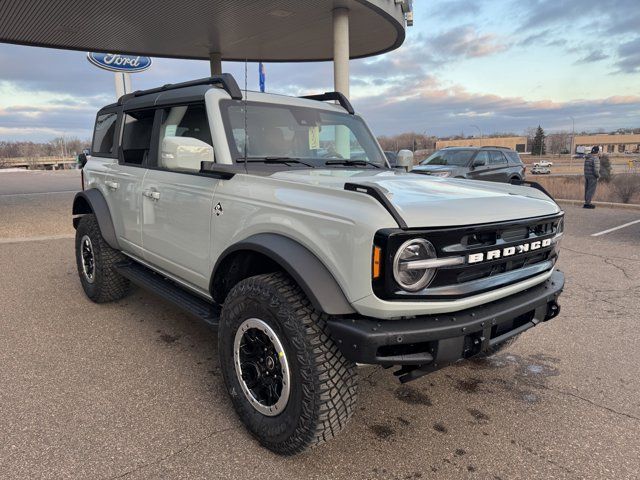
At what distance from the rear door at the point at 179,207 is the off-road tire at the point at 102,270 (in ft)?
2.89

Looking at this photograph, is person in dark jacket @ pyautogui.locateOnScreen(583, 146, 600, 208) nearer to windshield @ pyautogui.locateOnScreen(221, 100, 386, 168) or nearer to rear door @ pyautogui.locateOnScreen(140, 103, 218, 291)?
windshield @ pyautogui.locateOnScreen(221, 100, 386, 168)

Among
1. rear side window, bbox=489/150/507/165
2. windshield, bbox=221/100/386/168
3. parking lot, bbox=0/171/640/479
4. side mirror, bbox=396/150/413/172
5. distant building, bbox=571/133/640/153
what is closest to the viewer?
parking lot, bbox=0/171/640/479

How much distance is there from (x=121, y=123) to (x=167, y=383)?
2.60m

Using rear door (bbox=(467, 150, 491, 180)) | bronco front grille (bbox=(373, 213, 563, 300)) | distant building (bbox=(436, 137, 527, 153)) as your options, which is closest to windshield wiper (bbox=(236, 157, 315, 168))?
bronco front grille (bbox=(373, 213, 563, 300))

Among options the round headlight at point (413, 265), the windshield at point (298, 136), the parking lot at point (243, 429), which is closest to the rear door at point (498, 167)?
the parking lot at point (243, 429)

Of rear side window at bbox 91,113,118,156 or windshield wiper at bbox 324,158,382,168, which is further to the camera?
rear side window at bbox 91,113,118,156

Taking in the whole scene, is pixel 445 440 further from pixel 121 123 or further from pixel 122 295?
pixel 121 123

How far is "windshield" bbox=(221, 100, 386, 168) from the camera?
317 cm

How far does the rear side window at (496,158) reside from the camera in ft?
42.9

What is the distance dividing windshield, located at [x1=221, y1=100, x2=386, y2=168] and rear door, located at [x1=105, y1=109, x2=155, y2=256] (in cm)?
109

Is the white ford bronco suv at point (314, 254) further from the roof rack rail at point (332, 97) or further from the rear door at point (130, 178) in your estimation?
the roof rack rail at point (332, 97)

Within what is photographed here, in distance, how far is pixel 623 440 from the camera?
2664mm

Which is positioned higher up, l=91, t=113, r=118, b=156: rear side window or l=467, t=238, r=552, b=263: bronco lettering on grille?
l=91, t=113, r=118, b=156: rear side window

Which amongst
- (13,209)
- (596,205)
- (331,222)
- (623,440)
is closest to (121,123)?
(331,222)
